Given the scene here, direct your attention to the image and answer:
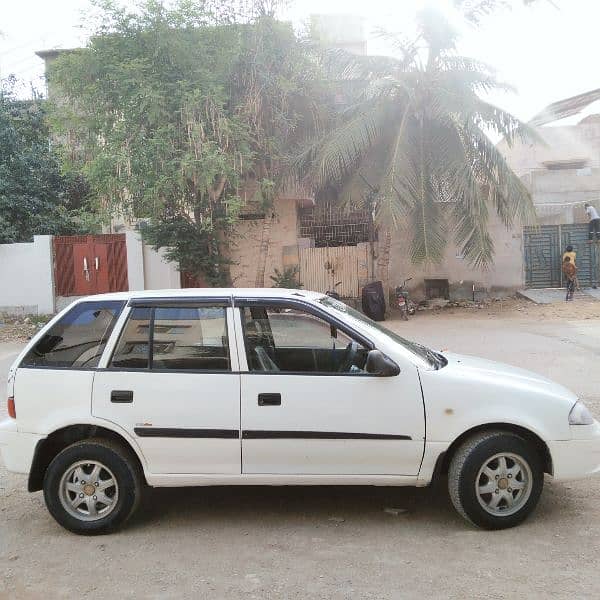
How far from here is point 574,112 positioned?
2736cm

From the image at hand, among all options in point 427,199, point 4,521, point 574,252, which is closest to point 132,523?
point 4,521

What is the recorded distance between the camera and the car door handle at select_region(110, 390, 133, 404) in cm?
383

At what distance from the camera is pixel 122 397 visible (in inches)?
151

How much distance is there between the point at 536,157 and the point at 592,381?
21573 mm

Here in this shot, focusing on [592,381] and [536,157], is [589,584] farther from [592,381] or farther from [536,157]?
[536,157]

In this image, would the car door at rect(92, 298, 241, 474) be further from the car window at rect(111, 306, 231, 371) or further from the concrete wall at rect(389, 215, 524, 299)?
the concrete wall at rect(389, 215, 524, 299)

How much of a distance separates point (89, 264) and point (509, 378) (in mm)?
15272

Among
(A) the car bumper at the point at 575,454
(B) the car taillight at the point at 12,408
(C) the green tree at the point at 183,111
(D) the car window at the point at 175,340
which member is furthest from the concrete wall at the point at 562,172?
(B) the car taillight at the point at 12,408

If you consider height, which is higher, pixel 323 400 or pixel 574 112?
pixel 574 112

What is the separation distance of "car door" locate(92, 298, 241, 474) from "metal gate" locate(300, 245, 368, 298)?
13515 millimetres

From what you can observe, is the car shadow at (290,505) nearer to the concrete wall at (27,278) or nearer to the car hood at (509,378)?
the car hood at (509,378)

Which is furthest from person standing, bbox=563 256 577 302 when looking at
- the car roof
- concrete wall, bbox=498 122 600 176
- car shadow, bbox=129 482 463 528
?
the car roof

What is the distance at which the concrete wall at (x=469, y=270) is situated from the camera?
17828mm

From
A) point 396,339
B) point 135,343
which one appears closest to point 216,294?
point 135,343
